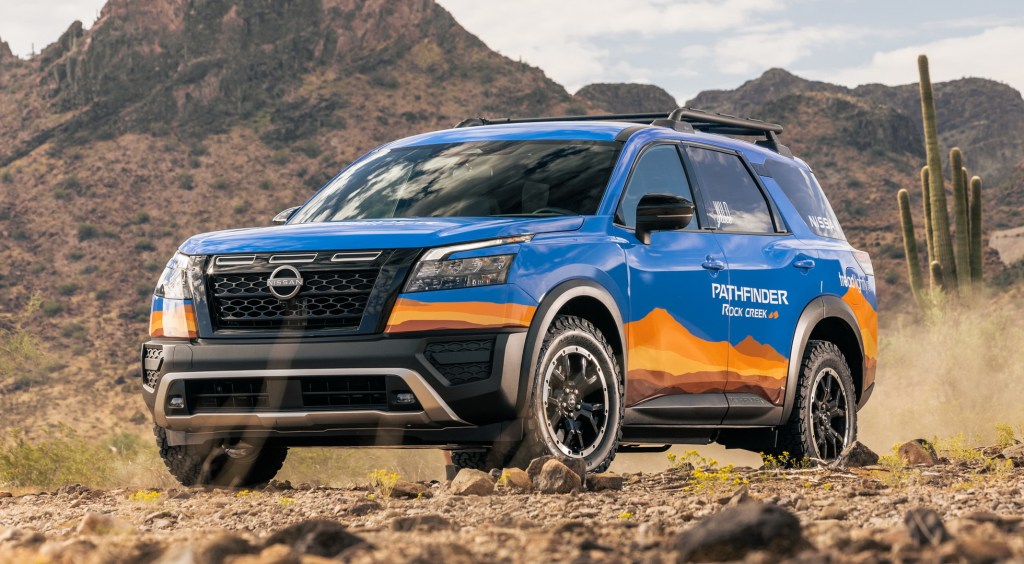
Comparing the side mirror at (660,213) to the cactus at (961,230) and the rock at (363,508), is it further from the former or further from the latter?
the cactus at (961,230)

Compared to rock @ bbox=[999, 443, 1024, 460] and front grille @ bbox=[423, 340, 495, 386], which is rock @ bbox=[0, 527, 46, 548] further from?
rock @ bbox=[999, 443, 1024, 460]

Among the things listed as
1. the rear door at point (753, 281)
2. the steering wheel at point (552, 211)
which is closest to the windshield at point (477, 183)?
the steering wheel at point (552, 211)

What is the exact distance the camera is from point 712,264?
7.99 metres

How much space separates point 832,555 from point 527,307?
314 centimetres

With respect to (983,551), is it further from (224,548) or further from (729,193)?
(729,193)

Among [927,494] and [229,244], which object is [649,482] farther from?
[229,244]

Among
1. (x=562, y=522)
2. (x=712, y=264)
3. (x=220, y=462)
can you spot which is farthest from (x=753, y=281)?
(x=562, y=522)

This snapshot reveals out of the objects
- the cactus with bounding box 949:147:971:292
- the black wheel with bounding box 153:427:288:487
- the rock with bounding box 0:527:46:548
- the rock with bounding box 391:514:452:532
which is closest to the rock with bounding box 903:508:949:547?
the rock with bounding box 391:514:452:532

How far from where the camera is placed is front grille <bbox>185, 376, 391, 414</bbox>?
6398 millimetres

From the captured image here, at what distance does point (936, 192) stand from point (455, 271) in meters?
18.5

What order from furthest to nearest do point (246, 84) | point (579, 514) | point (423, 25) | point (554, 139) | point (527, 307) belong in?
point (423, 25) < point (246, 84) < point (554, 139) < point (527, 307) < point (579, 514)

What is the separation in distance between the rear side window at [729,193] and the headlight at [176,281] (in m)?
3.16

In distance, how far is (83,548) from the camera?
3963 millimetres

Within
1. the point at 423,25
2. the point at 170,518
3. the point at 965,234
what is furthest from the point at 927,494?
the point at 423,25
